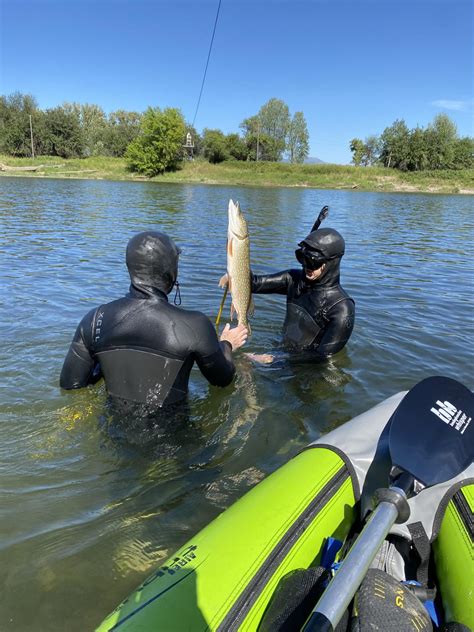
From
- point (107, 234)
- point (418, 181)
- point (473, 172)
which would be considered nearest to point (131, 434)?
point (107, 234)

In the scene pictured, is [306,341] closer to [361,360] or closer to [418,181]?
[361,360]

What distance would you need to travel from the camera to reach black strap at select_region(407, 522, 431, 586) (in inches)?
97.6

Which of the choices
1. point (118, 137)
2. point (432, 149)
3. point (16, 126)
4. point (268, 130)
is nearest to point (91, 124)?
point (118, 137)

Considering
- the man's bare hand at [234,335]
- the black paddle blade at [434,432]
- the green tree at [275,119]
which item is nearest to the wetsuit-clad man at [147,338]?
the man's bare hand at [234,335]

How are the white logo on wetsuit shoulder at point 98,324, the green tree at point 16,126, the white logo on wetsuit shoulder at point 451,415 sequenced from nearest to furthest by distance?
the white logo on wetsuit shoulder at point 451,415, the white logo on wetsuit shoulder at point 98,324, the green tree at point 16,126

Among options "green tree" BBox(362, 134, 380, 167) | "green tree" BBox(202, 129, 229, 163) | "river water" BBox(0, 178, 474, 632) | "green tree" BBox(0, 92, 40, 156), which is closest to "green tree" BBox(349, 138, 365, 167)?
"green tree" BBox(362, 134, 380, 167)

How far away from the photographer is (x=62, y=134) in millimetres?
73562

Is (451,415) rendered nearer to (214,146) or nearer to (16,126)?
(214,146)

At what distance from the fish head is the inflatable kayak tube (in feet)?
7.45

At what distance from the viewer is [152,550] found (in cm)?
304

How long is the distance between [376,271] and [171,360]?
1064 cm

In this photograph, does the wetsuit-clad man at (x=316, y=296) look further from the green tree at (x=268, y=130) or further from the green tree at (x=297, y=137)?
the green tree at (x=297, y=137)

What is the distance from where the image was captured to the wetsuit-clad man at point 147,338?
11.2 ft

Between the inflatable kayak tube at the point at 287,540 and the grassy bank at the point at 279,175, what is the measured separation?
61252 mm
